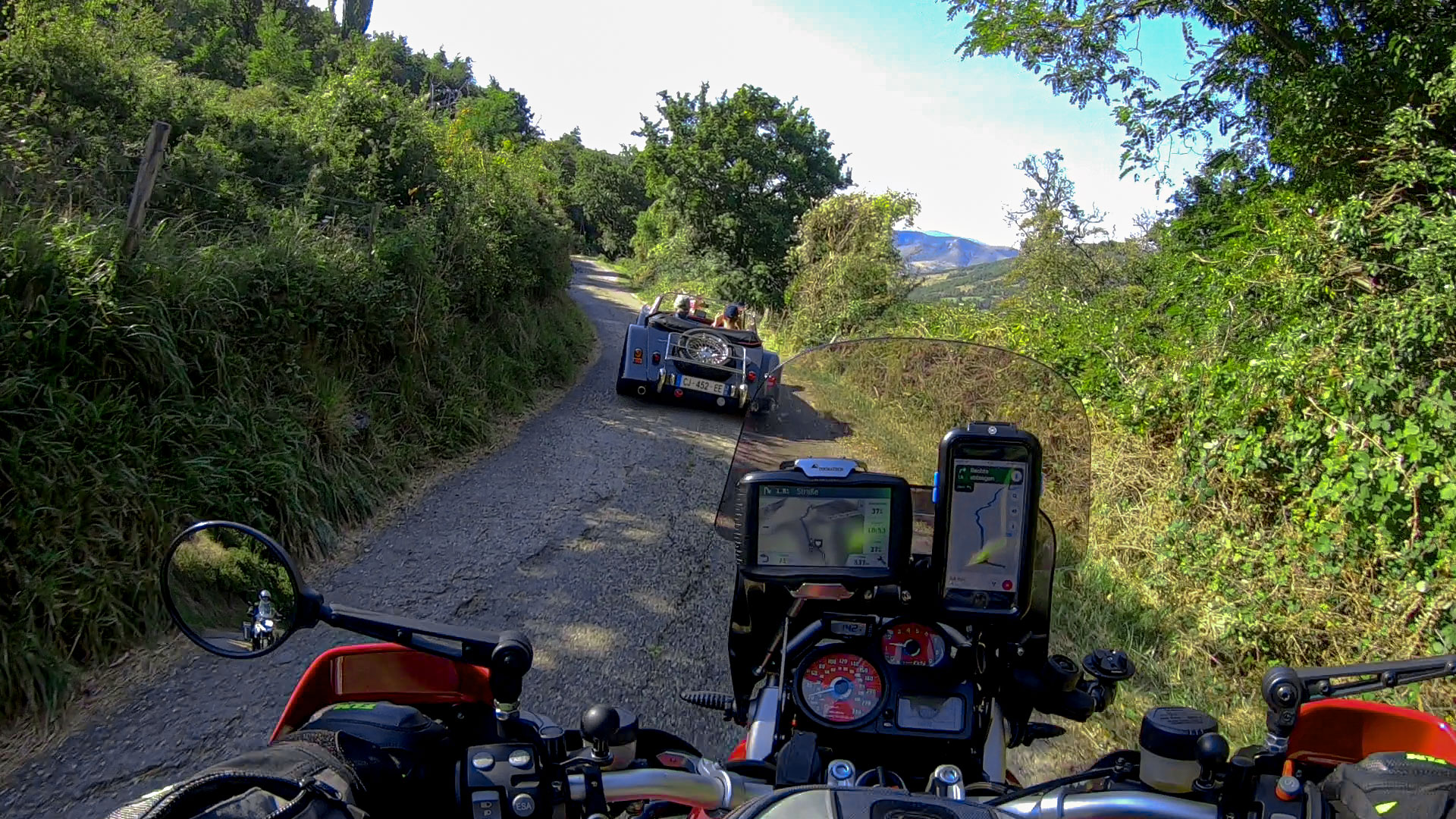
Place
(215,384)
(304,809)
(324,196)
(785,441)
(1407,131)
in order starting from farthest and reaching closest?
(324,196), (1407,131), (215,384), (785,441), (304,809)

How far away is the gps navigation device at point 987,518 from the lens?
7.50 ft

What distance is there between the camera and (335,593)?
5.30m

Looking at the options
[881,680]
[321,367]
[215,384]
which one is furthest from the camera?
[321,367]

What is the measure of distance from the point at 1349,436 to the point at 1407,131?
242 centimetres

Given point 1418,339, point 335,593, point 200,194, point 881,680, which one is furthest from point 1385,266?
point 200,194

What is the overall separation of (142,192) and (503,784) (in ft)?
17.4

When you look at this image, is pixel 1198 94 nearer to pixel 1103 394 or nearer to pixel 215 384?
pixel 1103 394

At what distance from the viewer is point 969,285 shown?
53.7 feet

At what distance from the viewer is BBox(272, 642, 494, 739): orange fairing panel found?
168 centimetres

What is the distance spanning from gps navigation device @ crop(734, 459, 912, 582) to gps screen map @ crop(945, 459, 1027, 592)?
15 centimetres

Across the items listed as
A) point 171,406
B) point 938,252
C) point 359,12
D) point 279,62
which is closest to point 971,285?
point 938,252

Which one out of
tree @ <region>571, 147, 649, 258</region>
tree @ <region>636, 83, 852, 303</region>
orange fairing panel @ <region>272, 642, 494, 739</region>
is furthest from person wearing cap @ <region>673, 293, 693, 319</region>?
tree @ <region>571, 147, 649, 258</region>

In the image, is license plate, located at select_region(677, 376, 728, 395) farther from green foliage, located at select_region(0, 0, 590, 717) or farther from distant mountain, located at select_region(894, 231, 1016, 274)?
distant mountain, located at select_region(894, 231, 1016, 274)

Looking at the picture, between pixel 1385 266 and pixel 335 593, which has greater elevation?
pixel 1385 266
